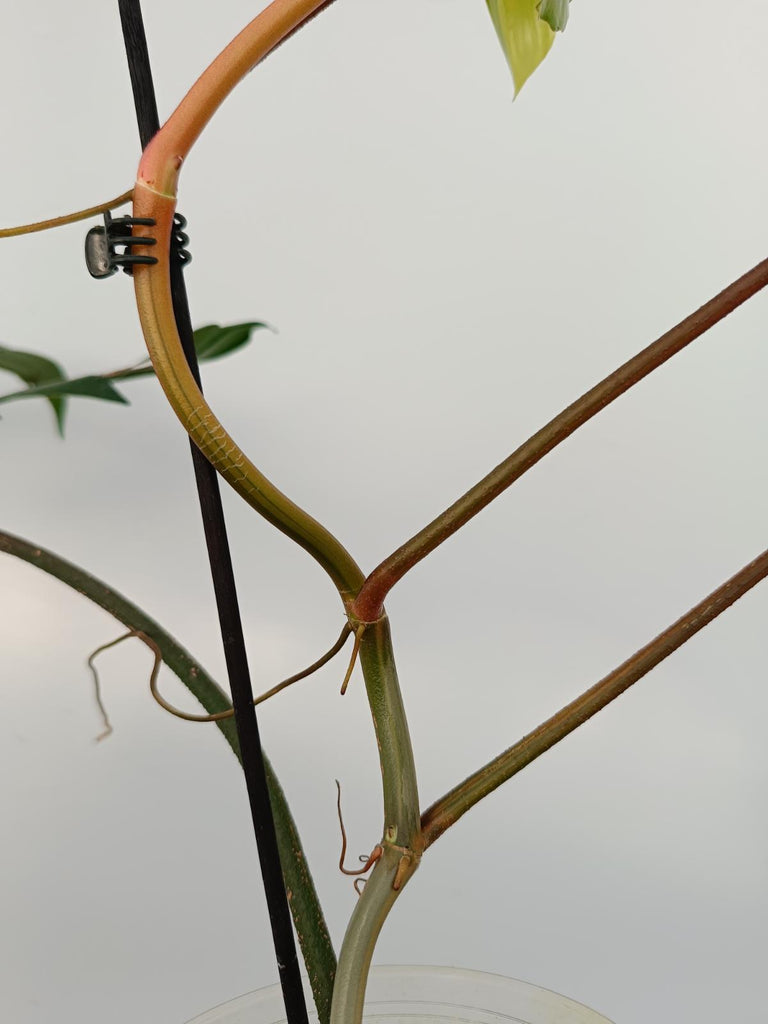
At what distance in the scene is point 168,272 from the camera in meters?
0.24

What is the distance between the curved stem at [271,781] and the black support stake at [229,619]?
0.03 m

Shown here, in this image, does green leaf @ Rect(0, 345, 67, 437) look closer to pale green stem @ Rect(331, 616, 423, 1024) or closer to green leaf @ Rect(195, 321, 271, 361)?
green leaf @ Rect(195, 321, 271, 361)

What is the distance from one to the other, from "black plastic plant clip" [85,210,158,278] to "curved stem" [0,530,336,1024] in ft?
0.42

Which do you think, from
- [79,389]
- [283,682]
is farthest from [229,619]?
[79,389]

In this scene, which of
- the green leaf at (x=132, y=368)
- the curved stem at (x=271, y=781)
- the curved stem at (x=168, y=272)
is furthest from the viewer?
the green leaf at (x=132, y=368)

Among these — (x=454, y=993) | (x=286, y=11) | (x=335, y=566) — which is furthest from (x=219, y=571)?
(x=454, y=993)

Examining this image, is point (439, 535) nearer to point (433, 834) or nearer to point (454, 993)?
point (433, 834)

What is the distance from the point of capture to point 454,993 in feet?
1.34

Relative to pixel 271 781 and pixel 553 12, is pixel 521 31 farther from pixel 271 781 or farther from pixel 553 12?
pixel 271 781

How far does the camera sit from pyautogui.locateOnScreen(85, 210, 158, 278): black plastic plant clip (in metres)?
0.24

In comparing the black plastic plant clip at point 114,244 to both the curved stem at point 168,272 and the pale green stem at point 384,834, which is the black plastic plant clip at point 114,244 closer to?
the curved stem at point 168,272

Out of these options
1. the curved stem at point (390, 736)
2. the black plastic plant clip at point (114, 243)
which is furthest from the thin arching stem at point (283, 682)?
the black plastic plant clip at point (114, 243)

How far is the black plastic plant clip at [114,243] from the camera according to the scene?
24cm

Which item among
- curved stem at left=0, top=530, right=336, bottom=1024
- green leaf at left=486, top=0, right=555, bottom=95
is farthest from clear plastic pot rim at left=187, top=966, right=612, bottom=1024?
green leaf at left=486, top=0, right=555, bottom=95
